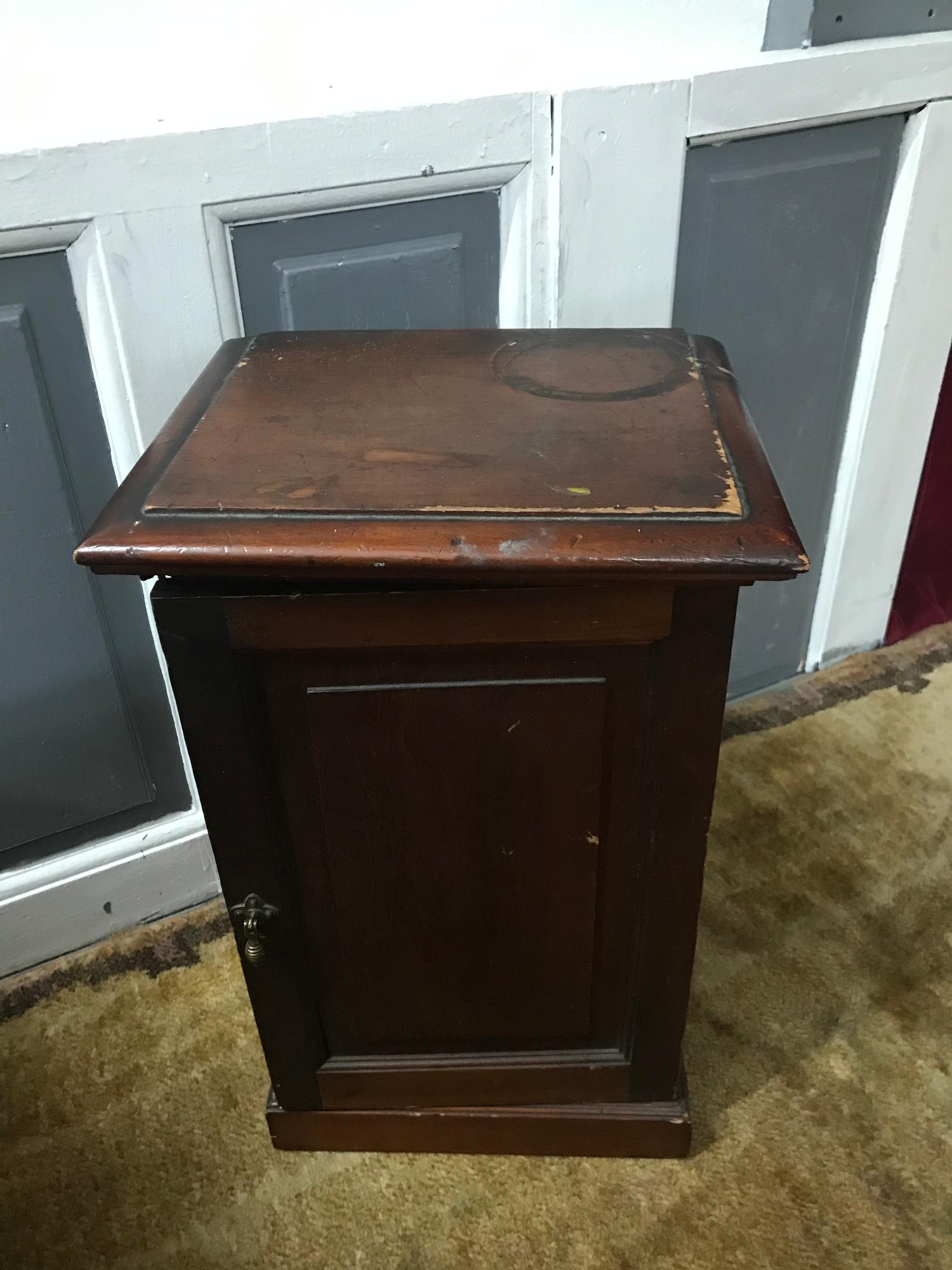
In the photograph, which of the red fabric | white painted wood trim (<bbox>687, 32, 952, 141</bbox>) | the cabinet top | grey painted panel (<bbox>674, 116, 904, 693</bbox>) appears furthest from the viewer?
the red fabric

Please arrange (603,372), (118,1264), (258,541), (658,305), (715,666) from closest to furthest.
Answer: (258,541), (715,666), (603,372), (118,1264), (658,305)

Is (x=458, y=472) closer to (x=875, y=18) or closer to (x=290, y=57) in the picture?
(x=290, y=57)

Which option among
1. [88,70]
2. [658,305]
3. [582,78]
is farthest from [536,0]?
[88,70]

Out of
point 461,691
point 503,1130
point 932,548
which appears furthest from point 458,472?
point 932,548

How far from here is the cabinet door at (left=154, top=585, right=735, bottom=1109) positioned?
0.78 m

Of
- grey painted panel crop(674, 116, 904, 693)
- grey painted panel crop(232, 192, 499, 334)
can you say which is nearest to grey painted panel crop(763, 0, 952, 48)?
grey painted panel crop(674, 116, 904, 693)

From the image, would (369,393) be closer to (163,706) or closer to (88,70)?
(88,70)

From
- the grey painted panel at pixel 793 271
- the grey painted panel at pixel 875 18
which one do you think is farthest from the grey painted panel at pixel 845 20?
the grey painted panel at pixel 793 271

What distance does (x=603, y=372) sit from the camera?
3.04 feet

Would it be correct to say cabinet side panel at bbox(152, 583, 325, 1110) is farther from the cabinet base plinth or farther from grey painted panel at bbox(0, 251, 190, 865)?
grey painted panel at bbox(0, 251, 190, 865)

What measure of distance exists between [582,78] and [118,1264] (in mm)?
1394

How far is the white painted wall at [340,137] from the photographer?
98 centimetres

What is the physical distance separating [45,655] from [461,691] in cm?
63

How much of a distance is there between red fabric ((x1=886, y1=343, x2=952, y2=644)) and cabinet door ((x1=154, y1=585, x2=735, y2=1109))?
1.09m
